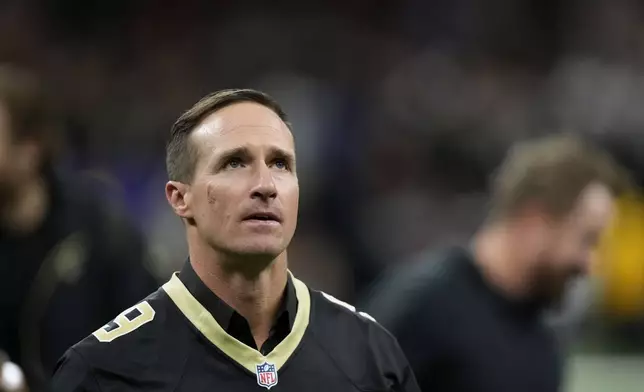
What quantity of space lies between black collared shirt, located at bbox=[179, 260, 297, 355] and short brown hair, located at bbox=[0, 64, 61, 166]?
1.48 m

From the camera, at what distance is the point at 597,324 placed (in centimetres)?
848

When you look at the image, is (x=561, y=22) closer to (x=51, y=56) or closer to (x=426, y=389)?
(x=51, y=56)

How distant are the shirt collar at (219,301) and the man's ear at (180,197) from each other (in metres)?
0.12

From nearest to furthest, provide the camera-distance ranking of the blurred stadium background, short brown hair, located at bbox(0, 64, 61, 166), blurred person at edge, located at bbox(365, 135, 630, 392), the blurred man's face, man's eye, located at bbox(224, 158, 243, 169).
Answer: man's eye, located at bbox(224, 158, 243, 169) < short brown hair, located at bbox(0, 64, 61, 166) < blurred person at edge, located at bbox(365, 135, 630, 392) < the blurred man's face < the blurred stadium background

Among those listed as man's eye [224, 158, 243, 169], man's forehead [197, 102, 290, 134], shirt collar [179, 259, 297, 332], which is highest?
man's forehead [197, 102, 290, 134]

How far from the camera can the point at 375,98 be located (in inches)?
385

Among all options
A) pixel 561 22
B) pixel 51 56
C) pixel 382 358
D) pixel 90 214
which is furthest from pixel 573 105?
pixel 382 358

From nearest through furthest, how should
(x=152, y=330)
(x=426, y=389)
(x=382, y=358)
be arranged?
(x=152, y=330), (x=382, y=358), (x=426, y=389)

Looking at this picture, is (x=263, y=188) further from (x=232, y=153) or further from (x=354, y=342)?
(x=354, y=342)

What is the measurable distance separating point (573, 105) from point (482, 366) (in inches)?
245

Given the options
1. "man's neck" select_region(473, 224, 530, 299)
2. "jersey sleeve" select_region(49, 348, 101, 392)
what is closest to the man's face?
"jersey sleeve" select_region(49, 348, 101, 392)

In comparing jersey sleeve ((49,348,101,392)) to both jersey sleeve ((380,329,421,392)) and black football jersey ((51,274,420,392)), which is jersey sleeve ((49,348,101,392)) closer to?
black football jersey ((51,274,420,392))

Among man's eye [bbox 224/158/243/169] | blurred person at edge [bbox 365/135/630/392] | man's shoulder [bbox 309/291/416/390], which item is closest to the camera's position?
man's eye [bbox 224/158/243/169]

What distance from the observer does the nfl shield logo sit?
2.40 m
